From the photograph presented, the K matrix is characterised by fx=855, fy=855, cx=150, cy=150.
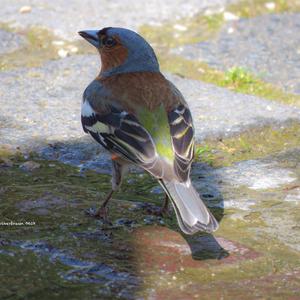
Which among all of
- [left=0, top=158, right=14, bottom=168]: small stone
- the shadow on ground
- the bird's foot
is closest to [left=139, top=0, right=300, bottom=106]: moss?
the shadow on ground

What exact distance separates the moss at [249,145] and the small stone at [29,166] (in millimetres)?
1082

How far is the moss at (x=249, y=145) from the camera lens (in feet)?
18.9

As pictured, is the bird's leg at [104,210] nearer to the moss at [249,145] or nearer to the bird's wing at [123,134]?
the bird's wing at [123,134]

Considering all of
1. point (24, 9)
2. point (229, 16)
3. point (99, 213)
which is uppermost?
point (24, 9)

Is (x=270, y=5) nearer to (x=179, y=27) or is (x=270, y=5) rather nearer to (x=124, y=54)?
(x=179, y=27)

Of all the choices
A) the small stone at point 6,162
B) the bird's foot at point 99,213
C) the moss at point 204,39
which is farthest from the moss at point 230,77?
the bird's foot at point 99,213

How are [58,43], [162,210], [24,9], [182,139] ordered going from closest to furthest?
[182,139] → [162,210] → [58,43] → [24,9]

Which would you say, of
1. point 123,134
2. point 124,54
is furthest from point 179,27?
point 123,134

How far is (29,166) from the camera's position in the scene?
547 centimetres

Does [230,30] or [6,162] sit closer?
[6,162]

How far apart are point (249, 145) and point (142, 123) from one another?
1.35 metres

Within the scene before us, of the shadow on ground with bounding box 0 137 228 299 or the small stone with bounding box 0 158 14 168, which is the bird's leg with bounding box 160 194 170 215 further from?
the small stone with bounding box 0 158 14 168

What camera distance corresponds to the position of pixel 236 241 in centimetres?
450

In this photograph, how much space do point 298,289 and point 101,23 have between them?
15.2ft
